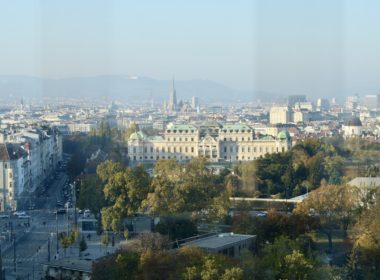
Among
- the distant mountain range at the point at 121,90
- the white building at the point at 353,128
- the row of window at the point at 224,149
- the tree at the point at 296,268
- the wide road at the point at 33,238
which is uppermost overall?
the distant mountain range at the point at 121,90

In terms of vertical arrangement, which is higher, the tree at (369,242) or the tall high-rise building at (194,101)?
the tall high-rise building at (194,101)

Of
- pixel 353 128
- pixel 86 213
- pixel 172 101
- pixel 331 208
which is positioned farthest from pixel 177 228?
pixel 172 101

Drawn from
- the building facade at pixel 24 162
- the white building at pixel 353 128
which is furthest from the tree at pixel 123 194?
the white building at pixel 353 128

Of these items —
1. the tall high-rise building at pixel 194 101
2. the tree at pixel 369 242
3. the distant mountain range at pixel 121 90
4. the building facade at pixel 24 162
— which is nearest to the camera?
the tree at pixel 369 242

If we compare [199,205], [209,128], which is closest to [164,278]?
[199,205]

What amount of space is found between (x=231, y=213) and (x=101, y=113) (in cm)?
2575

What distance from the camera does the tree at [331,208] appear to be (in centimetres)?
982

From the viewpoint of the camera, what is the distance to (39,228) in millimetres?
11594

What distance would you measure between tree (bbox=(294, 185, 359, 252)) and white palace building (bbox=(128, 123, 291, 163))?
14.4 meters

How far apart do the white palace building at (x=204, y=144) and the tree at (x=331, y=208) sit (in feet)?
47.4

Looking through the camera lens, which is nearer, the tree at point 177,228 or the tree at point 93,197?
the tree at point 177,228

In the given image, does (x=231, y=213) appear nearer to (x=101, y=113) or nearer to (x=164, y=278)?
(x=164, y=278)

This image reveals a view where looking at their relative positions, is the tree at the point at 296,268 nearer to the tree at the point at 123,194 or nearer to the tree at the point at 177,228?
the tree at the point at 177,228

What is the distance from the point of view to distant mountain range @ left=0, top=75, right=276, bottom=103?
2683 cm
